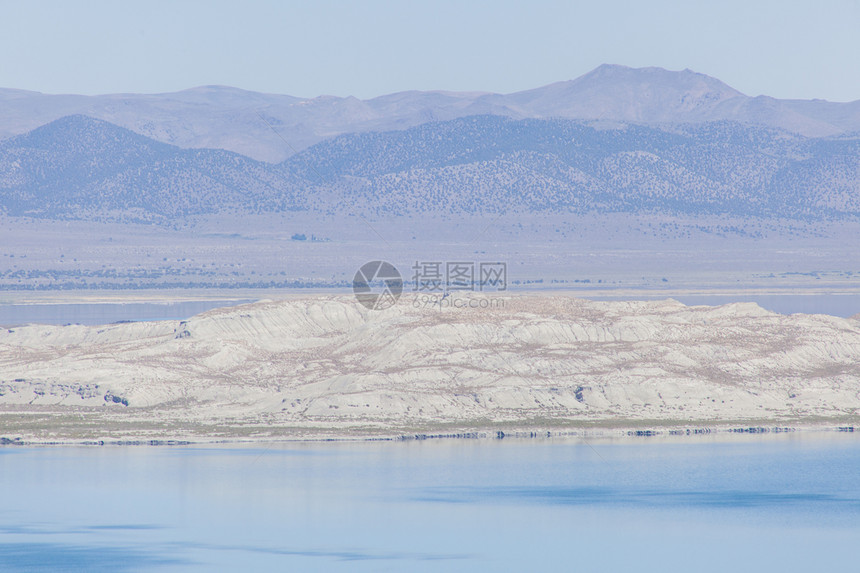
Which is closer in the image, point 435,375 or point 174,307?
point 435,375

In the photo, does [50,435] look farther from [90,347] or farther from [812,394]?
[812,394]

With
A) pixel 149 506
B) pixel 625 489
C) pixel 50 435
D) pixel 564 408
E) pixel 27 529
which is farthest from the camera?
pixel 564 408

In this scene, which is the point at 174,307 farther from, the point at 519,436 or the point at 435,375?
the point at 519,436

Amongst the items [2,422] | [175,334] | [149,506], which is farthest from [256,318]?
[149,506]

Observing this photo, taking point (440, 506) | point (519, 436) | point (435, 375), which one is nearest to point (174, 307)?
point (435, 375)

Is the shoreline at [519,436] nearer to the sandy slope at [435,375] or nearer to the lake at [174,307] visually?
the sandy slope at [435,375]

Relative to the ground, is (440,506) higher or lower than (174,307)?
lower

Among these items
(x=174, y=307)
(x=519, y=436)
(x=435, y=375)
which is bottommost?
(x=519, y=436)

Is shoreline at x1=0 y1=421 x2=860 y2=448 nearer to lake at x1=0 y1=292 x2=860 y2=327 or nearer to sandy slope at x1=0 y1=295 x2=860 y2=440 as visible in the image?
sandy slope at x1=0 y1=295 x2=860 y2=440
